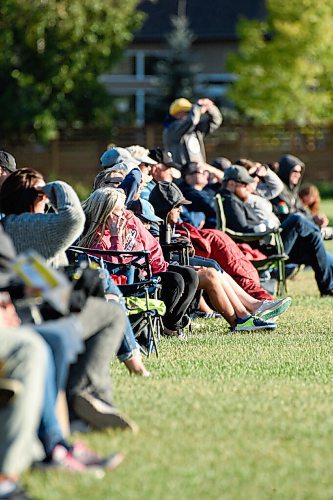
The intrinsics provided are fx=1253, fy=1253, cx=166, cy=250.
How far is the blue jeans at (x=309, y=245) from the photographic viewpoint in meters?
13.1

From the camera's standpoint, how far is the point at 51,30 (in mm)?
39156

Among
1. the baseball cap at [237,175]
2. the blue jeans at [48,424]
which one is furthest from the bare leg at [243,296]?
the blue jeans at [48,424]

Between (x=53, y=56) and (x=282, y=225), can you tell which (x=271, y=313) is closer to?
(x=282, y=225)

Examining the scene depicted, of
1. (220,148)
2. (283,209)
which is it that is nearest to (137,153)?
(283,209)

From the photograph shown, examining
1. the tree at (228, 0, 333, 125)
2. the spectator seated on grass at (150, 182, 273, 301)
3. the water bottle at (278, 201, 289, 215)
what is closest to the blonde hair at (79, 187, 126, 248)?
the spectator seated on grass at (150, 182, 273, 301)

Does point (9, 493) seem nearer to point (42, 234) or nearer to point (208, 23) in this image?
point (42, 234)

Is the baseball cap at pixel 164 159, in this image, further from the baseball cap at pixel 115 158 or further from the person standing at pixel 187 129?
the person standing at pixel 187 129

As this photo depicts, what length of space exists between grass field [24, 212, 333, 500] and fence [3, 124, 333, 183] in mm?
31529

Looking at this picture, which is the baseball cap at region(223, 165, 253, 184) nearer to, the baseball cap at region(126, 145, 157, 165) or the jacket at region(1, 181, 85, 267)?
the baseball cap at region(126, 145, 157, 165)

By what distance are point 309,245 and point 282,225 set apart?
36 centimetres

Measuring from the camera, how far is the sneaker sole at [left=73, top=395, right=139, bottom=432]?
18.3 feet

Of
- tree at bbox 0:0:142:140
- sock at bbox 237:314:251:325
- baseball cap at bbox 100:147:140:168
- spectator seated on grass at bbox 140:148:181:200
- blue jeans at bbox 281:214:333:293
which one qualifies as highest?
baseball cap at bbox 100:147:140:168

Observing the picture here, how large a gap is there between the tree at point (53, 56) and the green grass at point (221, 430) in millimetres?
30579

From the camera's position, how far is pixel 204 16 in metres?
61.0
